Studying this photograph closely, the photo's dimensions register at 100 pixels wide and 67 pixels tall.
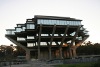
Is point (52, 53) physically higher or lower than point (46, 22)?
lower

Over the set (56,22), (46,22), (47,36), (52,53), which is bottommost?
(52,53)

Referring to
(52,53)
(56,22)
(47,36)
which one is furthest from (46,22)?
(52,53)

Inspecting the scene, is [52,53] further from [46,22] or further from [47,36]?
[46,22]

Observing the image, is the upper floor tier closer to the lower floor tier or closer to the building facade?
the building facade

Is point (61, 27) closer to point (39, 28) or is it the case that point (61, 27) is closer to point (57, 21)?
point (57, 21)

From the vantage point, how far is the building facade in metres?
70.4

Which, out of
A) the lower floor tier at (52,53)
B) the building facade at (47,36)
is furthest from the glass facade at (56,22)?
the lower floor tier at (52,53)

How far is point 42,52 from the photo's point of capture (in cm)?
8012

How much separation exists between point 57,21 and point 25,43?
1734 cm

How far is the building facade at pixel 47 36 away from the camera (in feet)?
231

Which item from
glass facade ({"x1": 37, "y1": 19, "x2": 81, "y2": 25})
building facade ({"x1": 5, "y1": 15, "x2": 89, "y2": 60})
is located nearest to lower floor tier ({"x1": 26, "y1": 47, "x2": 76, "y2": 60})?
building facade ({"x1": 5, "y1": 15, "x2": 89, "y2": 60})

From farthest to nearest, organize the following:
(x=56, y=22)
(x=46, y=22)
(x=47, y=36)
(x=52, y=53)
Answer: (x=52, y=53) < (x=47, y=36) < (x=56, y=22) < (x=46, y=22)

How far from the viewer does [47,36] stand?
7194 centimetres

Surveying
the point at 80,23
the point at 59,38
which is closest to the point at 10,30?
the point at 59,38
